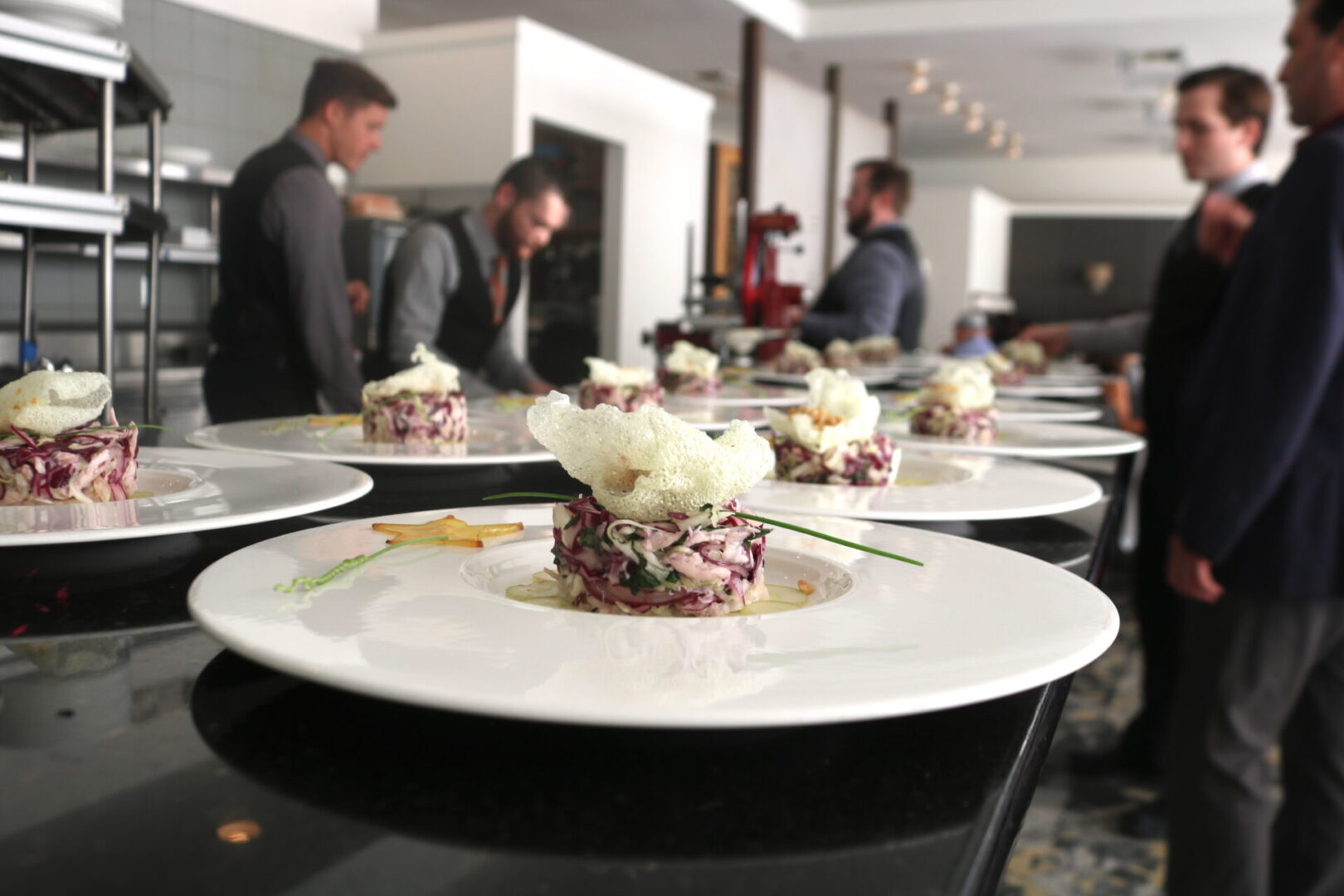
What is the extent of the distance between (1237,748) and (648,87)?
498 cm

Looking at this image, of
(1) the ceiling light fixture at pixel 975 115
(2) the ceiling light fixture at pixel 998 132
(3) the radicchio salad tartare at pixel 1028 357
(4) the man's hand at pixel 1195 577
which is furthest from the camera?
(2) the ceiling light fixture at pixel 998 132

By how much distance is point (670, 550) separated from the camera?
0.63 m

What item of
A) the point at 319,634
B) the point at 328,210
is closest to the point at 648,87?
the point at 328,210

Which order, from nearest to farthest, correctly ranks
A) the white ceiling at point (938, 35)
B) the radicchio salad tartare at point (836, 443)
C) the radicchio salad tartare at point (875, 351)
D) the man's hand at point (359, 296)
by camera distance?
the radicchio salad tartare at point (836, 443)
the man's hand at point (359, 296)
the radicchio salad tartare at point (875, 351)
the white ceiling at point (938, 35)

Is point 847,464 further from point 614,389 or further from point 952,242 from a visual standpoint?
point 952,242

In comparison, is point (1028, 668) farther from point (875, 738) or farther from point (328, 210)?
point (328, 210)

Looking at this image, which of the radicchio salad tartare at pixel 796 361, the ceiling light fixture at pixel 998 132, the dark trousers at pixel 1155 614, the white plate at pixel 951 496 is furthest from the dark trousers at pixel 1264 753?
the ceiling light fixture at pixel 998 132

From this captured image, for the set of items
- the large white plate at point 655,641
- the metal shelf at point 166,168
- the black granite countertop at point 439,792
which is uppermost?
the metal shelf at point 166,168

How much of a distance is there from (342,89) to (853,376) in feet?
4.94

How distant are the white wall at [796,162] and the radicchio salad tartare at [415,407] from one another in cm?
547

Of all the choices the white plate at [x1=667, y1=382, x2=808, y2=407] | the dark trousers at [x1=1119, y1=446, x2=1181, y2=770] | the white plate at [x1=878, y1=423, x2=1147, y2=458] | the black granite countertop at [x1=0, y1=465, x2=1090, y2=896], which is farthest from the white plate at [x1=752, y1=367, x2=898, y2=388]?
the black granite countertop at [x1=0, y1=465, x2=1090, y2=896]

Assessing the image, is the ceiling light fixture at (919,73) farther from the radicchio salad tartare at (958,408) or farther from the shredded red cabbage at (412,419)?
the shredded red cabbage at (412,419)

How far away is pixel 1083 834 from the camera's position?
7.55 feet

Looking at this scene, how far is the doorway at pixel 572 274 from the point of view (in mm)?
5168
